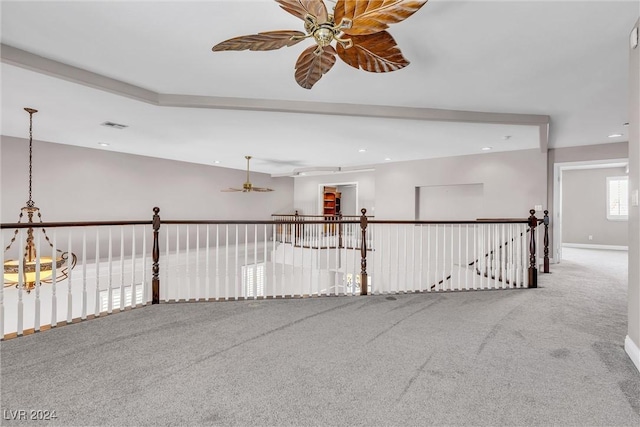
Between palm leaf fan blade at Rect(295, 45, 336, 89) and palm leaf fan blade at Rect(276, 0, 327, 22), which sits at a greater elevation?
palm leaf fan blade at Rect(276, 0, 327, 22)

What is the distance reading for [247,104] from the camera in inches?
157

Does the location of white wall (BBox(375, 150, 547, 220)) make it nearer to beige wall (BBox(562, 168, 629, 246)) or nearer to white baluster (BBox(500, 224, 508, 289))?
white baluster (BBox(500, 224, 508, 289))

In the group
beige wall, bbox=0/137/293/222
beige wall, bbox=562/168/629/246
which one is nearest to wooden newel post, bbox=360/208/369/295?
beige wall, bbox=0/137/293/222

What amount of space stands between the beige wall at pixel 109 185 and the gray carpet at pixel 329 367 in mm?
5168

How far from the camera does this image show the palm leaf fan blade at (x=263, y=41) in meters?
1.91

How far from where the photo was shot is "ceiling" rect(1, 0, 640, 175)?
2.31m

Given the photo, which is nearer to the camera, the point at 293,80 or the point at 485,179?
the point at 293,80

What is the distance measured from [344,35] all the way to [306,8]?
0.41 meters

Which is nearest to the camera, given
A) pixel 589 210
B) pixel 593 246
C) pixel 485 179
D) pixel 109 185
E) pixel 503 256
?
pixel 503 256

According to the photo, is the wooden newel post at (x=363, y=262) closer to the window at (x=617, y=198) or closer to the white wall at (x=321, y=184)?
the white wall at (x=321, y=184)

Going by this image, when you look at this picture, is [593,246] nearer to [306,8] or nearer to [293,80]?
[293,80]

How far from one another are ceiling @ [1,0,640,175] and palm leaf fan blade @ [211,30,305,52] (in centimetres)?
42

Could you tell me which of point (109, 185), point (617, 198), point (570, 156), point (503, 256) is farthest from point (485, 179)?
point (109, 185)

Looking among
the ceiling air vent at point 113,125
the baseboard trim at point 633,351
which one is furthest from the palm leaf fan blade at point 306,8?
the ceiling air vent at point 113,125
